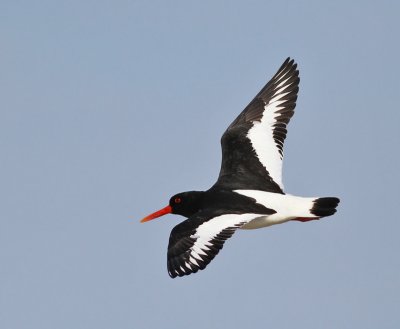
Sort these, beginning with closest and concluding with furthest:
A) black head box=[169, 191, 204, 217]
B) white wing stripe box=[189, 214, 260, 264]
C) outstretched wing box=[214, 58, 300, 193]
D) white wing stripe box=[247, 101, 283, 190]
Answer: white wing stripe box=[189, 214, 260, 264]
black head box=[169, 191, 204, 217]
outstretched wing box=[214, 58, 300, 193]
white wing stripe box=[247, 101, 283, 190]

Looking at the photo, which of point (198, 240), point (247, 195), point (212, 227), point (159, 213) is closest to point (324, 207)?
point (247, 195)

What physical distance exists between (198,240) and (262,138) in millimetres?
3309

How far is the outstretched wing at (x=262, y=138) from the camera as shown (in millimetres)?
16016

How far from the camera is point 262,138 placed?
16547 mm

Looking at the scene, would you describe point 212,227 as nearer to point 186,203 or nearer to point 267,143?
point 186,203

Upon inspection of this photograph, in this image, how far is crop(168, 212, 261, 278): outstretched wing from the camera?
13.5 m


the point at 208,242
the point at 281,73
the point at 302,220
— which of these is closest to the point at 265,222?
the point at 302,220

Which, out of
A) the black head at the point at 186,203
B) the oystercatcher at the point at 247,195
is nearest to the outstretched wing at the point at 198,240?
the oystercatcher at the point at 247,195

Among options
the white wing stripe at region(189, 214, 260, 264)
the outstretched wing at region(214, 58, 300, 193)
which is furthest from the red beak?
the white wing stripe at region(189, 214, 260, 264)

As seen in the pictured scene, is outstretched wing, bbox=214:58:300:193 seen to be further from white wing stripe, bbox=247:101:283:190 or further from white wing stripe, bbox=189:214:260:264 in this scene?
white wing stripe, bbox=189:214:260:264

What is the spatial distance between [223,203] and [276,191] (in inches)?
47.4

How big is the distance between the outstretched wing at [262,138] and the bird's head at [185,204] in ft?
1.52

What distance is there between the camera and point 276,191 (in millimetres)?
15773

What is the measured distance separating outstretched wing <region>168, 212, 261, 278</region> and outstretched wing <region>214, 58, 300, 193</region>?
160 centimetres
